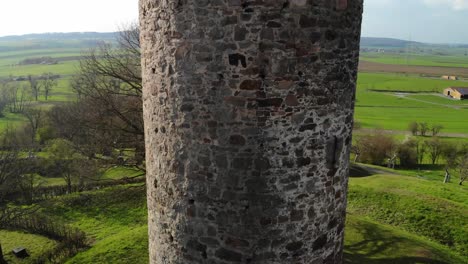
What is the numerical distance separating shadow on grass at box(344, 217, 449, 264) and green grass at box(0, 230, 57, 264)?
13.6 metres

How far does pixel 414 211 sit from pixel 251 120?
52.7 feet

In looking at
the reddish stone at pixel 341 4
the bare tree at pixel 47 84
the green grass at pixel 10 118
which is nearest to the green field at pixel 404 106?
the green grass at pixel 10 118

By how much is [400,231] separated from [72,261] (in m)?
13.3

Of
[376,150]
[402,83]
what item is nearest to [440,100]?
[402,83]

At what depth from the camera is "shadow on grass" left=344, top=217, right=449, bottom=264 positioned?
12.9 metres

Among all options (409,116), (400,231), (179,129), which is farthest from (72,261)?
(409,116)

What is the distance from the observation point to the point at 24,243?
61.4 feet

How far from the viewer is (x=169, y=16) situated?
15.3ft

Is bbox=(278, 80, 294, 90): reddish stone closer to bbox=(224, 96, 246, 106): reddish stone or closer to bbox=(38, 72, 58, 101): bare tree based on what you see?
bbox=(224, 96, 246, 106): reddish stone

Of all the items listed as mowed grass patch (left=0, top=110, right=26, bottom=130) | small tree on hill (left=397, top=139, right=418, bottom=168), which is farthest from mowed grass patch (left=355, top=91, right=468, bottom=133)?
mowed grass patch (left=0, top=110, right=26, bottom=130)

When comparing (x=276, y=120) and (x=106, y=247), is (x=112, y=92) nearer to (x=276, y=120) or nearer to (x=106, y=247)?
(x=106, y=247)

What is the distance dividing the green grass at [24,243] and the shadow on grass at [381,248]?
44.7 ft

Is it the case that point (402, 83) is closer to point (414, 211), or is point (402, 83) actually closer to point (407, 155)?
point (407, 155)

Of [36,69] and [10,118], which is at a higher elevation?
[36,69]
